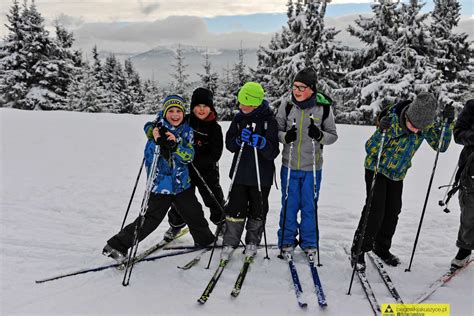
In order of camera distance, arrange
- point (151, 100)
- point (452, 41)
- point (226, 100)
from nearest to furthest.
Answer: point (452, 41) → point (226, 100) → point (151, 100)

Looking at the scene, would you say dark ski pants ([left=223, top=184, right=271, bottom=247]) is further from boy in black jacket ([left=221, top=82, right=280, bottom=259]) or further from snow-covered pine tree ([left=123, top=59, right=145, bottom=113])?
snow-covered pine tree ([left=123, top=59, right=145, bottom=113])

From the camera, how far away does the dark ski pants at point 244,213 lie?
4.31 m

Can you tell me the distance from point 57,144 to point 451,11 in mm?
29218

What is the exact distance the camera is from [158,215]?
421 cm

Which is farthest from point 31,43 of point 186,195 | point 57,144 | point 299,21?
point 186,195

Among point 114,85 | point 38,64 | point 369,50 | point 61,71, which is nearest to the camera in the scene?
point 369,50

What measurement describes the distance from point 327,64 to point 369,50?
9.32 feet

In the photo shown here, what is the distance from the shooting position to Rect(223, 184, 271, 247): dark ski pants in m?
4.31

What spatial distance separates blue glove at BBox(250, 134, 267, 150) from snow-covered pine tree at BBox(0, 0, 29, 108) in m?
30.3

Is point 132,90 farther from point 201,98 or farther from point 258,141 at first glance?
point 258,141

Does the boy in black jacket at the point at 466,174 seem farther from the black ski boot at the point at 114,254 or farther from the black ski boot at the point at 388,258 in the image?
the black ski boot at the point at 114,254

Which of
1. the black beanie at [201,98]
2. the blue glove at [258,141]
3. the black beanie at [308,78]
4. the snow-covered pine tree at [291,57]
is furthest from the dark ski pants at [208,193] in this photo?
the snow-covered pine tree at [291,57]

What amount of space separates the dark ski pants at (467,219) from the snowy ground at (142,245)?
1.29 feet

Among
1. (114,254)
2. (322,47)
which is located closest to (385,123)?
(114,254)
